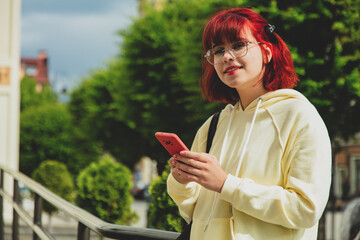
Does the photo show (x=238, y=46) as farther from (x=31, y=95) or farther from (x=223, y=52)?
(x=31, y=95)

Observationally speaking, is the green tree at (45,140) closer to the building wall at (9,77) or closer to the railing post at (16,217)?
the building wall at (9,77)

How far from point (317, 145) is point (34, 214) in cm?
285

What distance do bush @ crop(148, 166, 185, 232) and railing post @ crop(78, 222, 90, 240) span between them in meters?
1.98

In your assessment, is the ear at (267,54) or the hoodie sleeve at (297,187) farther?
the ear at (267,54)

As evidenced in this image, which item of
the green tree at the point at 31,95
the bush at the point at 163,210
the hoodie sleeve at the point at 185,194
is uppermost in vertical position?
the hoodie sleeve at the point at 185,194

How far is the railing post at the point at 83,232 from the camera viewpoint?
7.63 feet

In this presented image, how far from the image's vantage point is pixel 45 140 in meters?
30.4

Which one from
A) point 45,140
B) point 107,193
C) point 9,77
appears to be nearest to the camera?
point 107,193

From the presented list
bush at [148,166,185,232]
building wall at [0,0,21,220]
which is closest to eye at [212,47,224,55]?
bush at [148,166,185,232]

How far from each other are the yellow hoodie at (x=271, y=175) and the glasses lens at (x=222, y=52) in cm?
17

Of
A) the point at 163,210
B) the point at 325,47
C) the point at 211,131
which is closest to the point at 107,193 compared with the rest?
the point at 325,47

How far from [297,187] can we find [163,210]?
3033 millimetres

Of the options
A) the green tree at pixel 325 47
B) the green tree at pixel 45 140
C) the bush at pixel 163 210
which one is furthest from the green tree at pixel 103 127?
the bush at pixel 163 210

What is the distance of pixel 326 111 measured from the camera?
30.9 feet
